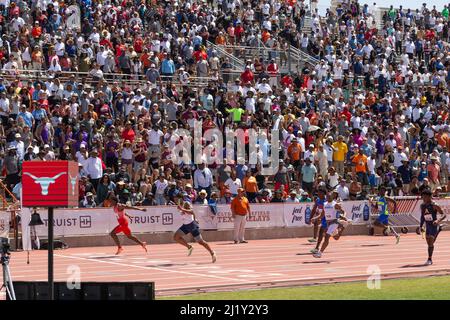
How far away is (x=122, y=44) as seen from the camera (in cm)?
3953

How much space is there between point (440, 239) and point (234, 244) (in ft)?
22.0

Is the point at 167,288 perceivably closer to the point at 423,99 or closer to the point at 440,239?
the point at 440,239

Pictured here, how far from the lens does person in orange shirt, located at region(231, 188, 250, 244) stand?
109 feet

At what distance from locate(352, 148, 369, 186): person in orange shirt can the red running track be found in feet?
16.6

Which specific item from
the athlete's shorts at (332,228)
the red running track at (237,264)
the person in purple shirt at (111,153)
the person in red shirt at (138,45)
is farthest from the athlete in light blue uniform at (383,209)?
the person in red shirt at (138,45)

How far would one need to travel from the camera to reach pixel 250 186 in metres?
35.7

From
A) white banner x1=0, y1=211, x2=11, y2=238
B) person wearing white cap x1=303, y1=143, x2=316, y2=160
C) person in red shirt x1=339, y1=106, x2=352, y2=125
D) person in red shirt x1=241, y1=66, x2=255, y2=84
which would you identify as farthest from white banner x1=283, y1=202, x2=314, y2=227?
white banner x1=0, y1=211, x2=11, y2=238

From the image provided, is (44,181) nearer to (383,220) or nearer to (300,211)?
(300,211)

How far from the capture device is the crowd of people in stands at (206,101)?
33.4m

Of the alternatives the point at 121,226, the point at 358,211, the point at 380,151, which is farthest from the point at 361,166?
the point at 121,226

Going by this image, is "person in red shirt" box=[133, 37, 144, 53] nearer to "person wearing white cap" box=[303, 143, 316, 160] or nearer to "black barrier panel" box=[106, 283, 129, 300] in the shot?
"person wearing white cap" box=[303, 143, 316, 160]

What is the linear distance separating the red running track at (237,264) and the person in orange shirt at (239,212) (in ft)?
1.48

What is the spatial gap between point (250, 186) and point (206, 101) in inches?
162

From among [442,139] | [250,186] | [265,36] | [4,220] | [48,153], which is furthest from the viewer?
[265,36]
